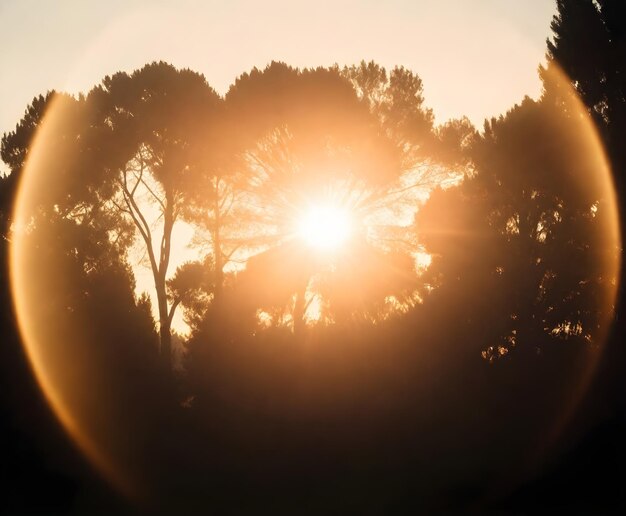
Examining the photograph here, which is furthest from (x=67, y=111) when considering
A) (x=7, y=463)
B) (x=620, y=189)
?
(x=620, y=189)

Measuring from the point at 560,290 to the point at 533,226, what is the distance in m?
3.97

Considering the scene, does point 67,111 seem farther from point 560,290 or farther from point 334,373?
point 560,290

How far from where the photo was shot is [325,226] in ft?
115

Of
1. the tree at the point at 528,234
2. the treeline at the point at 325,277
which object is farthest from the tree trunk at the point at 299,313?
the tree at the point at 528,234

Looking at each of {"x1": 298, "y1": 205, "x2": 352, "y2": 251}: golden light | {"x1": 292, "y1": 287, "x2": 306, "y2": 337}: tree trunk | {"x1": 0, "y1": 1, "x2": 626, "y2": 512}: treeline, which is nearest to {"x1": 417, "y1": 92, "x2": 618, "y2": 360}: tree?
{"x1": 0, "y1": 1, "x2": 626, "y2": 512}: treeline

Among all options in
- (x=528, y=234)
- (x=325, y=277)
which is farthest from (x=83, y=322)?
(x=528, y=234)

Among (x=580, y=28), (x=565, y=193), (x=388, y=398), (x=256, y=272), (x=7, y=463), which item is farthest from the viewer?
(x=256, y=272)

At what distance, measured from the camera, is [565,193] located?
30.3m

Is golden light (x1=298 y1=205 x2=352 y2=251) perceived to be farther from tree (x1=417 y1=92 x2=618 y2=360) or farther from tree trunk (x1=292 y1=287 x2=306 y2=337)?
tree (x1=417 y1=92 x2=618 y2=360)

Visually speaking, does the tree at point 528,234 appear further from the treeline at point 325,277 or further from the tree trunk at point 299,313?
the tree trunk at point 299,313

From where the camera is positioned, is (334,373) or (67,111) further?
(67,111)

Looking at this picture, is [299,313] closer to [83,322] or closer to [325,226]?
[325,226]

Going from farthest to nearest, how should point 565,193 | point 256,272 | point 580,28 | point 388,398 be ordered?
1. point 256,272
2. point 565,193
3. point 580,28
4. point 388,398

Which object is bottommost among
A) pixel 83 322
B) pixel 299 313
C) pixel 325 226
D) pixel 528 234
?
pixel 83 322
